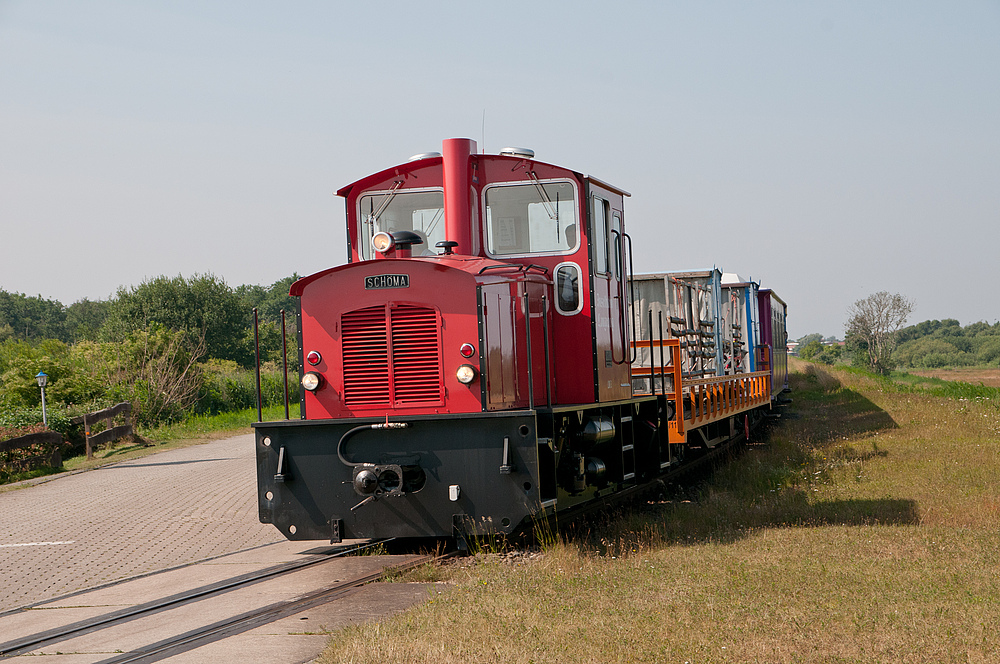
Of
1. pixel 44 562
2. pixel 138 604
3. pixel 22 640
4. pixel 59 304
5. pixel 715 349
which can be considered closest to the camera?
pixel 22 640

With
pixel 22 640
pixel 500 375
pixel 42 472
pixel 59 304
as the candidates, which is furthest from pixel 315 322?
pixel 59 304

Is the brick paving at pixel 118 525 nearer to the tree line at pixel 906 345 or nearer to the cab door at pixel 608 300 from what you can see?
the cab door at pixel 608 300

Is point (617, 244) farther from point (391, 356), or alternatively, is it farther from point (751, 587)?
point (751, 587)

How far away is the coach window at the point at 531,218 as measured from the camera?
8422 millimetres

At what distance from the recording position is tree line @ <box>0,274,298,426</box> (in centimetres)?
2486

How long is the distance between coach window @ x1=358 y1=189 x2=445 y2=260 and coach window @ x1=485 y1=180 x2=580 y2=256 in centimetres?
50

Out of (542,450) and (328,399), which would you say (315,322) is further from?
(542,450)

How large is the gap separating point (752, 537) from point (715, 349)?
7.14 meters

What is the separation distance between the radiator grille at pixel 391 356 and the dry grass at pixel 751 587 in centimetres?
151

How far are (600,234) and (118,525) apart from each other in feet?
22.2

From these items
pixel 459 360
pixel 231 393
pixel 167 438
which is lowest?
pixel 167 438

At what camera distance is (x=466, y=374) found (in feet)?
23.5

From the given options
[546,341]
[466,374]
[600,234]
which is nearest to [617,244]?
[600,234]

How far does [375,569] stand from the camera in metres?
7.40
